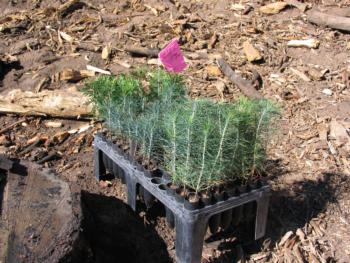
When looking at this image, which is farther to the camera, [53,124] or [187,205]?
[53,124]

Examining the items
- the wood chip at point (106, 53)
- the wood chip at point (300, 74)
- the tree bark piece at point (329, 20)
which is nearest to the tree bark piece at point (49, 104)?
the wood chip at point (106, 53)

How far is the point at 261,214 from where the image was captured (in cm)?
346

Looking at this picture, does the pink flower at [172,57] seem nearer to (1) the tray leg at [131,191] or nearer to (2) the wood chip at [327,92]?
(1) the tray leg at [131,191]

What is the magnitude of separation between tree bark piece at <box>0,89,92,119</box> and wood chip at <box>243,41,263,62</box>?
169 cm

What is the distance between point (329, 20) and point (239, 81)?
156 centimetres

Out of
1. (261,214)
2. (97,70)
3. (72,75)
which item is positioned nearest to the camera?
(261,214)

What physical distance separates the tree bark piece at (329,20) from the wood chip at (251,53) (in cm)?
95

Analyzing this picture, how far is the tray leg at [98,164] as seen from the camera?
13.1 ft

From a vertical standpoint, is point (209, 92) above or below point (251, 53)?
below

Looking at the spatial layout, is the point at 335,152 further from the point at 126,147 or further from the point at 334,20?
the point at 334,20

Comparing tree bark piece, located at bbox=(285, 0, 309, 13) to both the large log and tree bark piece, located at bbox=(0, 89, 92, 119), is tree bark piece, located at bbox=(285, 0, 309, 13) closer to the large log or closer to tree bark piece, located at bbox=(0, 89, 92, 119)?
tree bark piece, located at bbox=(0, 89, 92, 119)

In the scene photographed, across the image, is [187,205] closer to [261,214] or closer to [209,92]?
[261,214]

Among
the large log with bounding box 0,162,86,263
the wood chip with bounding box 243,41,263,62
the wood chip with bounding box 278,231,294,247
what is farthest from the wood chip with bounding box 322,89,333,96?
the large log with bounding box 0,162,86,263

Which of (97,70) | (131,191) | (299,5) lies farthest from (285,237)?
(299,5)
